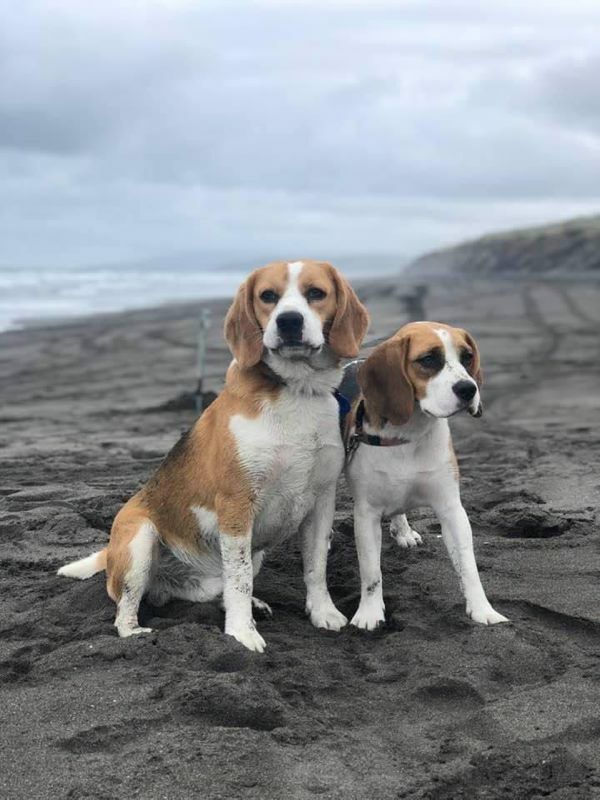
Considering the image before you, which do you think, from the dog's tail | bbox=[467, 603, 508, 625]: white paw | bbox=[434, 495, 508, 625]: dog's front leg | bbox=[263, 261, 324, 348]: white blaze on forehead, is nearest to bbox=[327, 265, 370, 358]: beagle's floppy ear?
bbox=[263, 261, 324, 348]: white blaze on forehead

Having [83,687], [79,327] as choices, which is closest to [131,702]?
[83,687]

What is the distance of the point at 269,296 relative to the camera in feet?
16.4

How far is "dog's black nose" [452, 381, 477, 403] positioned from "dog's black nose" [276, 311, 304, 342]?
79 centimetres

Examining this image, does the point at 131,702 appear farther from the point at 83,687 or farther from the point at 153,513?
the point at 153,513

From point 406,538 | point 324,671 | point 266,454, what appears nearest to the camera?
point 324,671

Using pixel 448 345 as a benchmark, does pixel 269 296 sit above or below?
above

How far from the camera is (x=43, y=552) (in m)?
6.43

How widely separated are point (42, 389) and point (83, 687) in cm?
1226

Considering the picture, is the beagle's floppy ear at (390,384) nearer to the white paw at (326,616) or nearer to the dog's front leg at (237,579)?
the dog's front leg at (237,579)

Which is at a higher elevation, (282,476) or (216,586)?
(282,476)

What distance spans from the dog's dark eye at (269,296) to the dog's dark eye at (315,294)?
0.16 m

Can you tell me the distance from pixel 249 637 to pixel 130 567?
757mm

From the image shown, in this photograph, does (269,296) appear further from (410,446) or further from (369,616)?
(369,616)

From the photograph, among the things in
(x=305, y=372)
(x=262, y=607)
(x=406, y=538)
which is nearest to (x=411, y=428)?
(x=305, y=372)
